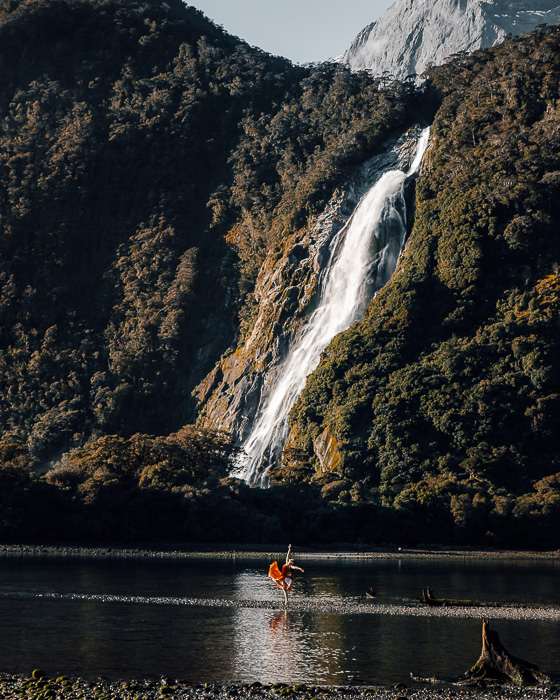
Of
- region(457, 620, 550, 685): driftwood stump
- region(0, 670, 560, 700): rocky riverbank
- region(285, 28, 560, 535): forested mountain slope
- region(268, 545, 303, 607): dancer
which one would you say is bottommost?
region(0, 670, 560, 700): rocky riverbank

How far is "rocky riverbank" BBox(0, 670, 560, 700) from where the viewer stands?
19.5m

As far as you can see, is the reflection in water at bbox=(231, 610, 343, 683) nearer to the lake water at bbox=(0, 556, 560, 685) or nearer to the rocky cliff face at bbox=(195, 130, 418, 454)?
the lake water at bbox=(0, 556, 560, 685)

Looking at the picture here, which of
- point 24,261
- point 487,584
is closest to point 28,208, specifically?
point 24,261

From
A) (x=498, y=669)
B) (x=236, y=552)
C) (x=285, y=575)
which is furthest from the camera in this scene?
(x=236, y=552)

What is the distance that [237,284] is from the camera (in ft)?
393

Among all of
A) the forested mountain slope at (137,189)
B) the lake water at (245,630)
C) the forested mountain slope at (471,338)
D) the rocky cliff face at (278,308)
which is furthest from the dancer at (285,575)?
the forested mountain slope at (137,189)

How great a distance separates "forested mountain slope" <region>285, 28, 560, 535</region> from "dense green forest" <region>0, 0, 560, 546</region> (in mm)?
241

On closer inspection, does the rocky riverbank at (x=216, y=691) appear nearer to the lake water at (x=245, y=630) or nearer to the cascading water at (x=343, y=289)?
the lake water at (x=245, y=630)

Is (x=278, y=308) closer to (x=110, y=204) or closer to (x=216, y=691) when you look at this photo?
(x=110, y=204)

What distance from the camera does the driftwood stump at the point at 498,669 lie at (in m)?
21.5

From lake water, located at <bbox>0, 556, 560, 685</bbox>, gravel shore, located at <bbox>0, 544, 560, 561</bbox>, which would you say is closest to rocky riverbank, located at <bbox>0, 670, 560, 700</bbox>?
lake water, located at <bbox>0, 556, 560, 685</bbox>

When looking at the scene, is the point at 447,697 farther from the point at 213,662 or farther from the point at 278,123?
the point at 278,123

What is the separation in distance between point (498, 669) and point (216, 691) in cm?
672

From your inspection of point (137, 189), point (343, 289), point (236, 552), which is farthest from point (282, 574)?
point (137, 189)
